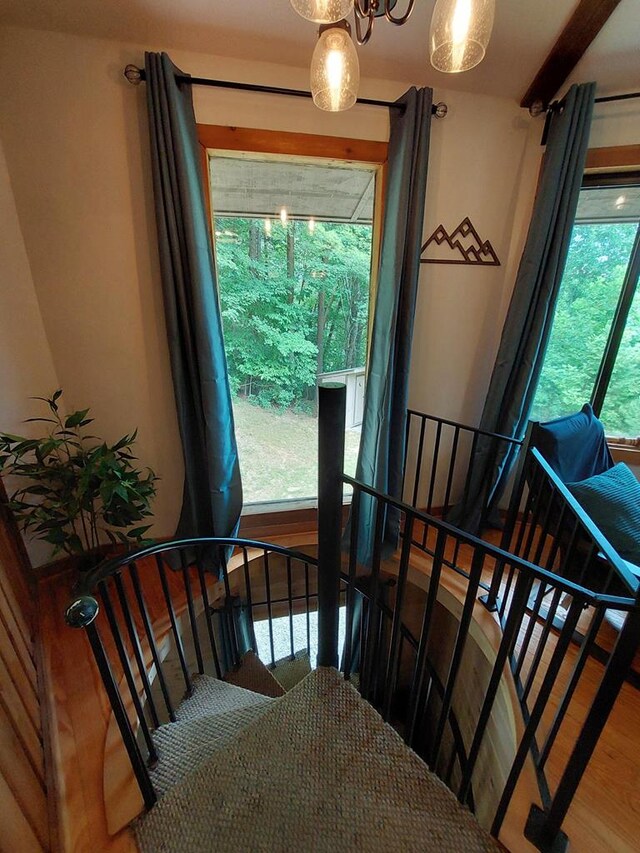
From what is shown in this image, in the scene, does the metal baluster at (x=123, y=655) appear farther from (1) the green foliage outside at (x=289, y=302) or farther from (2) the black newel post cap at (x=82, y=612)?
(1) the green foliage outside at (x=289, y=302)

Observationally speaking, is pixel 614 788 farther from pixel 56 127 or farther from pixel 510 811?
pixel 56 127

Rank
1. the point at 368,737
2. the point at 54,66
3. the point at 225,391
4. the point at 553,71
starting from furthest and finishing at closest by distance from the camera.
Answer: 1. the point at 225,391
2. the point at 553,71
3. the point at 54,66
4. the point at 368,737

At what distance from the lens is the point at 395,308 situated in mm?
1867

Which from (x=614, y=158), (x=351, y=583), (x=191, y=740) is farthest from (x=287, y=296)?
(x=191, y=740)

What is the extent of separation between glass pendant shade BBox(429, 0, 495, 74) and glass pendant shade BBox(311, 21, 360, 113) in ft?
0.65

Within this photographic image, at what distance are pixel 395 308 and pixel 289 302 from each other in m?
0.67

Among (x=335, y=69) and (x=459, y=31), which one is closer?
(x=459, y=31)

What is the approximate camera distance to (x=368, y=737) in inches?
44.6

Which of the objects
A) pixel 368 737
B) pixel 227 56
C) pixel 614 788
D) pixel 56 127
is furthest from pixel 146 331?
pixel 614 788

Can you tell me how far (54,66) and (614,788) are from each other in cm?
359

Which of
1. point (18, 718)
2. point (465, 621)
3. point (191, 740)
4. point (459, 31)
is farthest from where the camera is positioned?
point (191, 740)

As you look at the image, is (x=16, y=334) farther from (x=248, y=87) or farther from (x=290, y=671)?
(x=290, y=671)

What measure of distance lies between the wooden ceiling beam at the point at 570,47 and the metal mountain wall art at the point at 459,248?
0.66 metres

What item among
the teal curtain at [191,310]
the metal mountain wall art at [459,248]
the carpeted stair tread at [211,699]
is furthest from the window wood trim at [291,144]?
the carpeted stair tread at [211,699]
